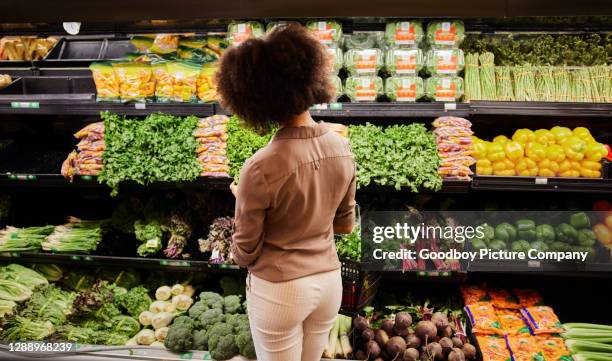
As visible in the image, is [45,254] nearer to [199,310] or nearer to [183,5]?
[199,310]

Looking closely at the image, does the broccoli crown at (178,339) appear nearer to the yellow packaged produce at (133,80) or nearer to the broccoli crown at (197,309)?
the broccoli crown at (197,309)

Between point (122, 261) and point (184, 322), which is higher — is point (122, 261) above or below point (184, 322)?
above

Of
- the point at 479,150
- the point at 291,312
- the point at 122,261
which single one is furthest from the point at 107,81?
the point at 479,150

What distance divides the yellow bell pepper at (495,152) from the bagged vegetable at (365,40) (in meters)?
0.98

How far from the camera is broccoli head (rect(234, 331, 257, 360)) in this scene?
3023 millimetres

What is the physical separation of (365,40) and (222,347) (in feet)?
7.22

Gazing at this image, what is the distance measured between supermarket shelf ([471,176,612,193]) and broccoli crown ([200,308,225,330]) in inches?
74.4

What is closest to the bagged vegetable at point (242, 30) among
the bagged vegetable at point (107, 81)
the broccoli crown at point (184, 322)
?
the bagged vegetable at point (107, 81)

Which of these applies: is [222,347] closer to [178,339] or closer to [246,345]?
[246,345]

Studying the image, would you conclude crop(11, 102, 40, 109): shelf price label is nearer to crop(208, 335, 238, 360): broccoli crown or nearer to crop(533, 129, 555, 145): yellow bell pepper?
crop(208, 335, 238, 360): broccoli crown

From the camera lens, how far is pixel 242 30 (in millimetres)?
3055

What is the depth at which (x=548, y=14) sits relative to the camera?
265cm

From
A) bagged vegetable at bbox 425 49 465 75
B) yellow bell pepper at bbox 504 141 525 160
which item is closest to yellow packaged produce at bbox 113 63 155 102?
bagged vegetable at bbox 425 49 465 75

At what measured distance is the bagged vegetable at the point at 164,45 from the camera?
3219 mm
